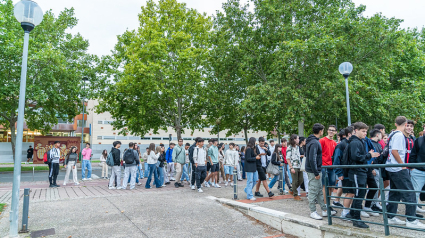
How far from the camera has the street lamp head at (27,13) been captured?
5.50 meters

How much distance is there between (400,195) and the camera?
15.8 ft

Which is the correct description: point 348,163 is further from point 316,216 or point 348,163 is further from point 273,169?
point 273,169

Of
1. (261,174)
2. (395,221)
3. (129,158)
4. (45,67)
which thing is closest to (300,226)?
(395,221)

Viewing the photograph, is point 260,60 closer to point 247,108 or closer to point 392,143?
point 247,108

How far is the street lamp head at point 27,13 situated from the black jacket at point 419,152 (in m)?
7.68

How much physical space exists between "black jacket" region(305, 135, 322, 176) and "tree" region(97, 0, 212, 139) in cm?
1458

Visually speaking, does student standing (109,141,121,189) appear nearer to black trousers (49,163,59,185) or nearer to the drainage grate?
black trousers (49,163,59,185)

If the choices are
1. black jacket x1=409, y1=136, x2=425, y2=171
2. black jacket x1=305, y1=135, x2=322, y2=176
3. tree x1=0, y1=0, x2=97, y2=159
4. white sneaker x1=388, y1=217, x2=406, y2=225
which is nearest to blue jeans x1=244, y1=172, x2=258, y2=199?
black jacket x1=305, y1=135, x2=322, y2=176

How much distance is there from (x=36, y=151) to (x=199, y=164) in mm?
16792

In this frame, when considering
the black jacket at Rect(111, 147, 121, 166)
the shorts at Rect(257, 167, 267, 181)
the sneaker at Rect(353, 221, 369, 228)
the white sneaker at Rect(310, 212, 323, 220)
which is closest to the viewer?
the sneaker at Rect(353, 221, 369, 228)

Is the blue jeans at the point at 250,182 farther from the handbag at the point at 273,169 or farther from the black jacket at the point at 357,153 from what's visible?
the black jacket at the point at 357,153

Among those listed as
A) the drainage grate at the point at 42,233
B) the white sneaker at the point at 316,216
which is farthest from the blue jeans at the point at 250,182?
the drainage grate at the point at 42,233

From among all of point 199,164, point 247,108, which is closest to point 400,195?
point 199,164

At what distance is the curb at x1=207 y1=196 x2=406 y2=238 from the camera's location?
4.42m
